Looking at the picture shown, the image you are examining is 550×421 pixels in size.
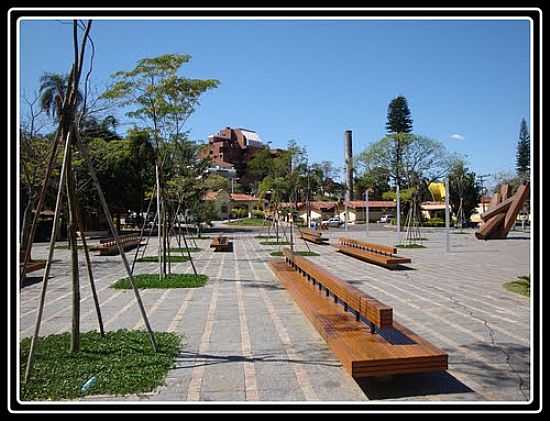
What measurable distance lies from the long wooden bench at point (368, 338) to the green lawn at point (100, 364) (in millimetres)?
1720

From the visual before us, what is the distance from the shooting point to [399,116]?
64250 millimetres

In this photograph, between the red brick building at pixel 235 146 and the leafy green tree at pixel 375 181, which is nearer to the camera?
the leafy green tree at pixel 375 181

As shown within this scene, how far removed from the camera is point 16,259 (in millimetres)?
4672

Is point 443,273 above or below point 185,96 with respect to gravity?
below

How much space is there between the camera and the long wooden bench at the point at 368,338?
4352mm

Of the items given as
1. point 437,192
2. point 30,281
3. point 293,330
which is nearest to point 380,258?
point 293,330

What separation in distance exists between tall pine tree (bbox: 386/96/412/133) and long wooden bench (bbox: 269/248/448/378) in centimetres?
5955

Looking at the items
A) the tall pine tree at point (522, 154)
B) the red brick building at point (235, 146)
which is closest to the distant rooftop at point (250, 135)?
the red brick building at point (235, 146)

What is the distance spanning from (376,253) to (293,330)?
987 centimetres

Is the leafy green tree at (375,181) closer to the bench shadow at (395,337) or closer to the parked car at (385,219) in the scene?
the parked car at (385,219)

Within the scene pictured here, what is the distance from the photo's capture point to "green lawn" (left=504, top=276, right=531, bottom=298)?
9770mm
